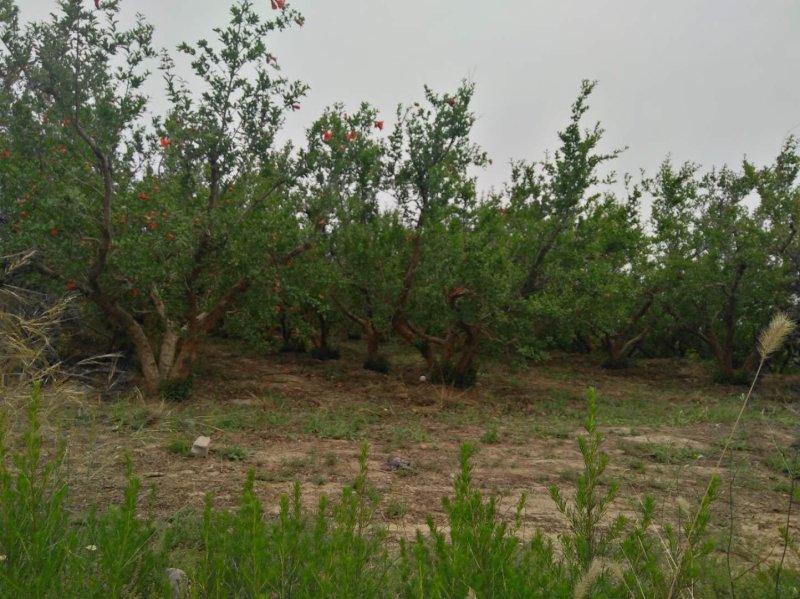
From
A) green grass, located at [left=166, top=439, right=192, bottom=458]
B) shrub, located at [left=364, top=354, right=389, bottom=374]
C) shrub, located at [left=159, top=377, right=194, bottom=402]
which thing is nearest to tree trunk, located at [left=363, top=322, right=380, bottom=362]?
shrub, located at [left=364, top=354, right=389, bottom=374]

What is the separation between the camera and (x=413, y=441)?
8.08 m

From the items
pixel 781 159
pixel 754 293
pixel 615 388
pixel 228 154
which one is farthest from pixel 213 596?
pixel 781 159

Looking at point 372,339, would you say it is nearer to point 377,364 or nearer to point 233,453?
point 377,364

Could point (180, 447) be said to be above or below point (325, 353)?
below

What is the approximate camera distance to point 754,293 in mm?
15164

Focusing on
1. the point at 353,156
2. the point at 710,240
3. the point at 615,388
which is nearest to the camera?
the point at 353,156

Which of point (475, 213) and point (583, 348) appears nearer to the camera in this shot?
point (475, 213)

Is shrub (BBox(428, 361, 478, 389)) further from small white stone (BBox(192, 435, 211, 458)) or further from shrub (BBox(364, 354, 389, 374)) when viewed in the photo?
small white stone (BBox(192, 435, 211, 458))

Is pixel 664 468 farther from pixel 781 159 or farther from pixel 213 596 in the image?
pixel 781 159

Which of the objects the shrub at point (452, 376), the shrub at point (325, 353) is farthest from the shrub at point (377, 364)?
the shrub at point (325, 353)

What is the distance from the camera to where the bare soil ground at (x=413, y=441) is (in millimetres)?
5195

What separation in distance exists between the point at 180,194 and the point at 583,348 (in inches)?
606

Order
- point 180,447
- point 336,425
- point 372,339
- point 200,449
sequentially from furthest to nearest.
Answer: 1. point 372,339
2. point 336,425
3. point 180,447
4. point 200,449

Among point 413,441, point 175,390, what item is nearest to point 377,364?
point 175,390
